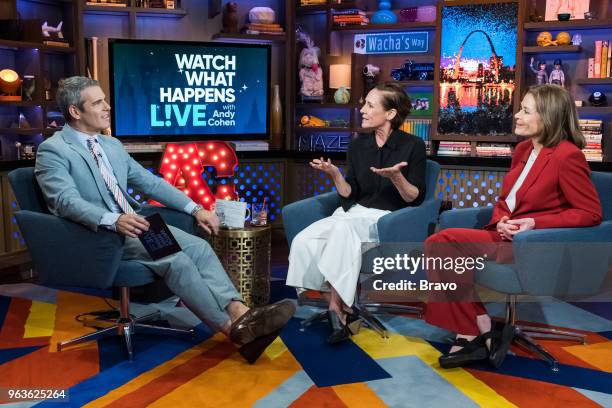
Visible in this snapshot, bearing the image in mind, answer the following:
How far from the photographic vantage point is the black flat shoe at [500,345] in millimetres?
2994

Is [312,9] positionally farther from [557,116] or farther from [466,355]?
[466,355]

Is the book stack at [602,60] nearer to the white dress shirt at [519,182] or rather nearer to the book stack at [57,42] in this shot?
the white dress shirt at [519,182]

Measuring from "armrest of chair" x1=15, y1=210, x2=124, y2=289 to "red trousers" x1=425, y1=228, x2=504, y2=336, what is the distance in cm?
140

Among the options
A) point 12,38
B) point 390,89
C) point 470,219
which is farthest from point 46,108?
point 470,219

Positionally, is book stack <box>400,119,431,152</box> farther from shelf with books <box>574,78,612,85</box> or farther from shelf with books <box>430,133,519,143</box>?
shelf with books <box>574,78,612,85</box>

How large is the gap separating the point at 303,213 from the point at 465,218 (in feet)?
2.76

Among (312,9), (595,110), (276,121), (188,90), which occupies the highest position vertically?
(312,9)

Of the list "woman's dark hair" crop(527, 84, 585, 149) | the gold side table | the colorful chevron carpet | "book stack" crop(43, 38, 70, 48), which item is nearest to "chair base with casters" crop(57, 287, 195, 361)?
the colorful chevron carpet

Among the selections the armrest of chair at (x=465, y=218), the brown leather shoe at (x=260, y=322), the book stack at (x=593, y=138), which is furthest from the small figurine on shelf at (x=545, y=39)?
the brown leather shoe at (x=260, y=322)

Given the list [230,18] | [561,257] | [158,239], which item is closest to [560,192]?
[561,257]

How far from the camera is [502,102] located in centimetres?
558

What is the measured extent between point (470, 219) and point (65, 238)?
76.3 inches

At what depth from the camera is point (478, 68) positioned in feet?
18.4

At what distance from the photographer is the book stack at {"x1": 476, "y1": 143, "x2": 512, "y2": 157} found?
5590 mm
